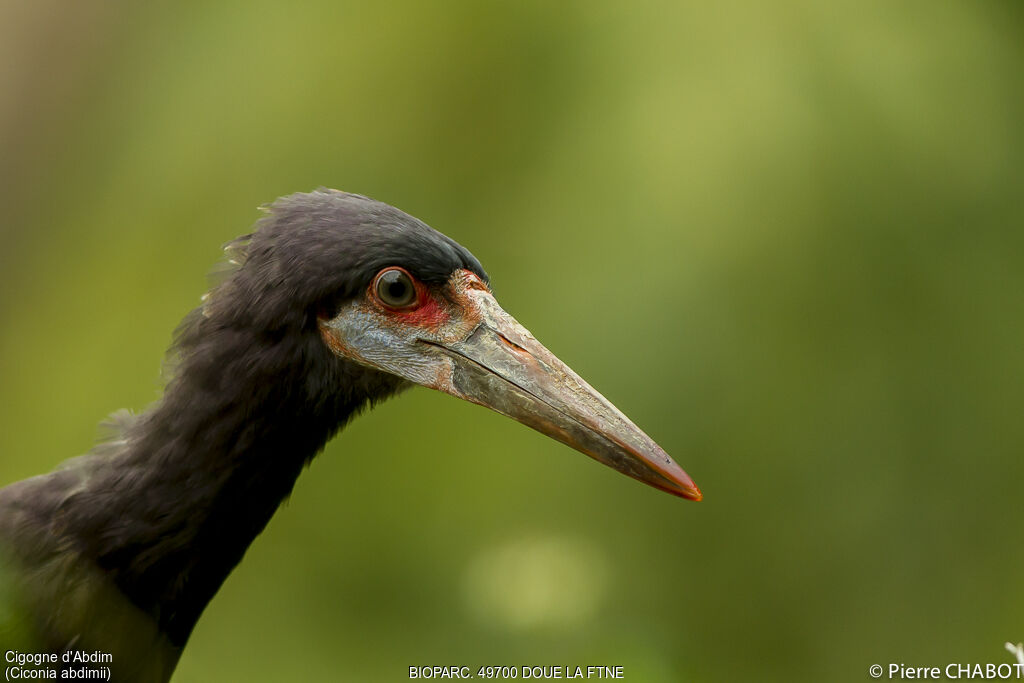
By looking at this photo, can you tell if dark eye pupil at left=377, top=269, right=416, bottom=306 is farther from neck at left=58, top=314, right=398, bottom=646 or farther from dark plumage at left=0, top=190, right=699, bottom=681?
neck at left=58, top=314, right=398, bottom=646

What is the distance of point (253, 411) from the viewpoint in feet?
7.08

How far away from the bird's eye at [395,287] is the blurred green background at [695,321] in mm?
1800

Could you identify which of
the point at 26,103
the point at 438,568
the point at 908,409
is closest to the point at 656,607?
the point at 438,568

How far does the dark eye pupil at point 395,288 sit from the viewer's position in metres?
2.19

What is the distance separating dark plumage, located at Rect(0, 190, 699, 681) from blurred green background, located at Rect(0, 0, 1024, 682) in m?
1.71

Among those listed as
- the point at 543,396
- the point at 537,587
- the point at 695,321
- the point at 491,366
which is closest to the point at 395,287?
the point at 491,366

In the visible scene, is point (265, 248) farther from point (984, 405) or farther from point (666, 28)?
point (984, 405)

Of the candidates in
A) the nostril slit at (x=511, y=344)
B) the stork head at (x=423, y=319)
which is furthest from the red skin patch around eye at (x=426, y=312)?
the nostril slit at (x=511, y=344)

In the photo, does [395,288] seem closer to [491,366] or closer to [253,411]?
[491,366]

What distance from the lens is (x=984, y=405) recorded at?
429 centimetres

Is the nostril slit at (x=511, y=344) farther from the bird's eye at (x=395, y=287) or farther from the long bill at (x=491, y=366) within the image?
the bird's eye at (x=395, y=287)

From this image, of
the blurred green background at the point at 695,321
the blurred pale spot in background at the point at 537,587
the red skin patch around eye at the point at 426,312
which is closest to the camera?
the red skin patch around eye at the point at 426,312

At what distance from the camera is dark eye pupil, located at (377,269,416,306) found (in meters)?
2.19

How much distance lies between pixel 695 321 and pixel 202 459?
7.48ft
